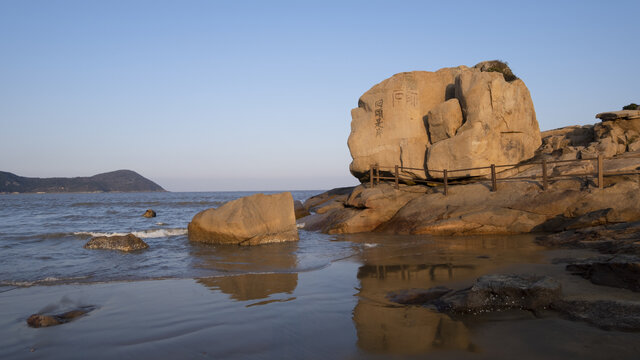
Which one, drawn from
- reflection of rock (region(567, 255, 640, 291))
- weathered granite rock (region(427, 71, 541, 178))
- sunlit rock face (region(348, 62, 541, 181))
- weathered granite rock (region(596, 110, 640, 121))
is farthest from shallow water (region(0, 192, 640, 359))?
weathered granite rock (region(596, 110, 640, 121))

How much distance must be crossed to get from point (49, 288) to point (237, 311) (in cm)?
440

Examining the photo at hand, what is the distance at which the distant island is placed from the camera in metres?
125

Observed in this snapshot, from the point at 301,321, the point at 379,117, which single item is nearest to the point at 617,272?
the point at 301,321

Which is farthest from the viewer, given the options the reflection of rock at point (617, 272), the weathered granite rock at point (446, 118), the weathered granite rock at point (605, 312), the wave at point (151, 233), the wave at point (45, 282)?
the weathered granite rock at point (446, 118)

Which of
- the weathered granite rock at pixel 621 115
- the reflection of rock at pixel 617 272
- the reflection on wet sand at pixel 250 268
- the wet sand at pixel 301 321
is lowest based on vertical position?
the reflection on wet sand at pixel 250 268

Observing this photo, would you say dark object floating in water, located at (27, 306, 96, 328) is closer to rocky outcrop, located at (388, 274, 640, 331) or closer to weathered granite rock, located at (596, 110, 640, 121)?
rocky outcrop, located at (388, 274, 640, 331)

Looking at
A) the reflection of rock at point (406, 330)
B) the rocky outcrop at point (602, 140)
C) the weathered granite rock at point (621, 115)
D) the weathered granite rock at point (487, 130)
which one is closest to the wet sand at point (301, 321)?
the reflection of rock at point (406, 330)

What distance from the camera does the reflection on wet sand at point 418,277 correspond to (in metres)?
4.21

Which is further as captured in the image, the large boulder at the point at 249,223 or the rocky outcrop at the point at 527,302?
the large boulder at the point at 249,223

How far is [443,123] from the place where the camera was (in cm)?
1988

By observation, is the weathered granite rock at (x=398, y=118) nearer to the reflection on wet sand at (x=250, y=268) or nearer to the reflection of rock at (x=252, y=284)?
the reflection on wet sand at (x=250, y=268)

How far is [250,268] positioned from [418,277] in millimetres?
3981

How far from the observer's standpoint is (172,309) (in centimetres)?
582

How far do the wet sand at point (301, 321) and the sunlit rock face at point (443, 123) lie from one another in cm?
1108
